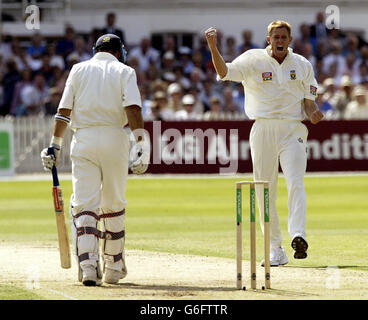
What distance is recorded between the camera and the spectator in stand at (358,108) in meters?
23.6

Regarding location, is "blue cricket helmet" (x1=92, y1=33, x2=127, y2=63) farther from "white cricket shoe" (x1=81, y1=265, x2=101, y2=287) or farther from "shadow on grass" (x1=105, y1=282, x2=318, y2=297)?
"shadow on grass" (x1=105, y1=282, x2=318, y2=297)

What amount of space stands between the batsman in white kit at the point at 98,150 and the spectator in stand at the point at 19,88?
17324mm

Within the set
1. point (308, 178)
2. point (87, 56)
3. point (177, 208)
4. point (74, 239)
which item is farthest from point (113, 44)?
point (87, 56)

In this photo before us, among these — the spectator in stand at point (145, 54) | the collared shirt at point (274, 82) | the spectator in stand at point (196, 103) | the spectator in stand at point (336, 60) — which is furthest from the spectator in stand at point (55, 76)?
the collared shirt at point (274, 82)

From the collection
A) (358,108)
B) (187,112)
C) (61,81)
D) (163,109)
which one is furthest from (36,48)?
(358,108)

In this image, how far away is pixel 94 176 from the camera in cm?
873

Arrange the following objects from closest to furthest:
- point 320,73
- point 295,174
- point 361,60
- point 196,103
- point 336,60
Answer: point 295,174 < point 196,103 < point 320,73 < point 336,60 < point 361,60

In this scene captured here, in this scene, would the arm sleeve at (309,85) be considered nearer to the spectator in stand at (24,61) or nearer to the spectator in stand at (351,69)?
the spectator in stand at (351,69)

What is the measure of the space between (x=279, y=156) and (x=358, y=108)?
13.7m

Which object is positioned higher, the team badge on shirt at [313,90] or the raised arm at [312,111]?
the team badge on shirt at [313,90]

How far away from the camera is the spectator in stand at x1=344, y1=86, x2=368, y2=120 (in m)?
23.6

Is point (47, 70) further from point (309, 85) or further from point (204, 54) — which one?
point (309, 85)

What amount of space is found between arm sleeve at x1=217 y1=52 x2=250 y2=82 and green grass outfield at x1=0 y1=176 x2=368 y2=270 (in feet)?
6.32
